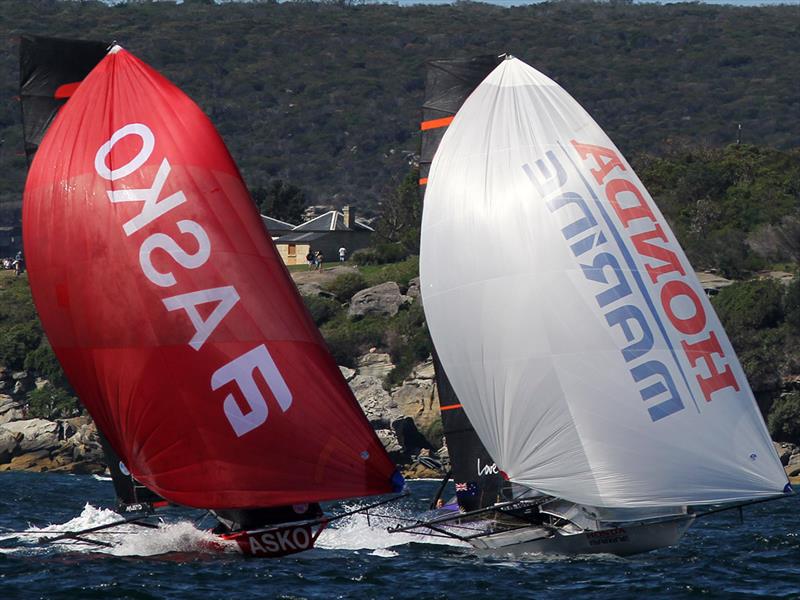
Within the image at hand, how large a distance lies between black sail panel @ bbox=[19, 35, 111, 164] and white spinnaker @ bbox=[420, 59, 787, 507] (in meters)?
4.82

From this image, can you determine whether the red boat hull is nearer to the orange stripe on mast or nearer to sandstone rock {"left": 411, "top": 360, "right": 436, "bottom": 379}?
the orange stripe on mast

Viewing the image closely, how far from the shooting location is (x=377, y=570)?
19.5m

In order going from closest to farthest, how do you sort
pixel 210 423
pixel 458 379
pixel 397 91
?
1. pixel 210 423
2. pixel 458 379
3. pixel 397 91

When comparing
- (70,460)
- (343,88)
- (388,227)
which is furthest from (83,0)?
(70,460)

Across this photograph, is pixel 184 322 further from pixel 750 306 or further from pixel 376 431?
pixel 750 306

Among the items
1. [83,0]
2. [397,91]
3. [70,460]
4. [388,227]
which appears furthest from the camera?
[83,0]

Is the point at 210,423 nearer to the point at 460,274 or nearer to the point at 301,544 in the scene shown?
the point at 301,544

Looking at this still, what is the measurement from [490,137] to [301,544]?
5.60 metres

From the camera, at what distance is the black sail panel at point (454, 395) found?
75.6ft

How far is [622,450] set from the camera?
1873cm

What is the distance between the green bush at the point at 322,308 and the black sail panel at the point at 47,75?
3441cm

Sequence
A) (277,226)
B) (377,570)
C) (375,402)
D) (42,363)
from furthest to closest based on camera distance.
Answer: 1. (277,226)
2. (42,363)
3. (375,402)
4. (377,570)

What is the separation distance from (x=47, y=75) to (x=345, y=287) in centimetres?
3762

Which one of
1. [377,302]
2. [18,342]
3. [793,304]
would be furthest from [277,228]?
[793,304]
